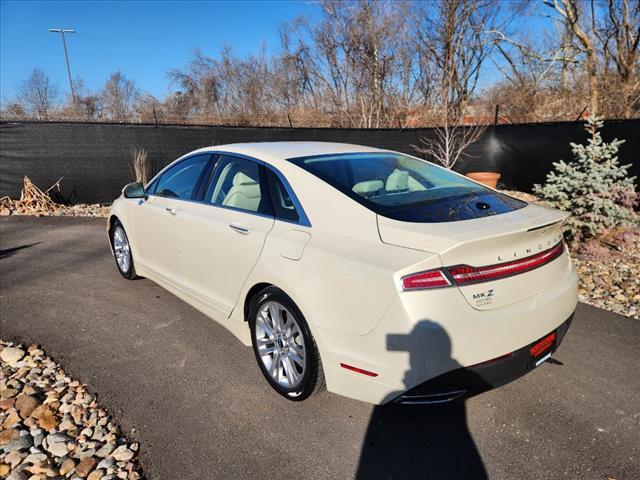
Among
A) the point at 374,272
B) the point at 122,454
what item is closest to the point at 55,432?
the point at 122,454

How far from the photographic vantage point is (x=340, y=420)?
2492mm

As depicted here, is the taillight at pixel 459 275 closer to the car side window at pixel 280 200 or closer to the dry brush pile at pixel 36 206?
the car side window at pixel 280 200

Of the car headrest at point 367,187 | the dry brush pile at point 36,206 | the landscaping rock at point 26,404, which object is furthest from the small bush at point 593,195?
the dry brush pile at point 36,206

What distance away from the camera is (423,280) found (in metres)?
1.91

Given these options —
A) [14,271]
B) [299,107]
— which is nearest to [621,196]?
[14,271]

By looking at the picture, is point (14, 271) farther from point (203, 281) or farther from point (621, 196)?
point (621, 196)

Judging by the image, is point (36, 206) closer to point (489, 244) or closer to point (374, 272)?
point (374, 272)

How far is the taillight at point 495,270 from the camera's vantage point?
6.38 feet

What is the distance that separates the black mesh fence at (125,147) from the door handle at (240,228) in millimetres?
7495

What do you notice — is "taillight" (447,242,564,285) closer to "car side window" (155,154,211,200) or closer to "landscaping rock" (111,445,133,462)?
"landscaping rock" (111,445,133,462)

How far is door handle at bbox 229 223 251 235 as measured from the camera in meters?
2.76

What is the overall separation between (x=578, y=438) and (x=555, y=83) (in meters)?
16.6

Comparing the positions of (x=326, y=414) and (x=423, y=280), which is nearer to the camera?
(x=423, y=280)

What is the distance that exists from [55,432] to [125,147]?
798 centimetres
